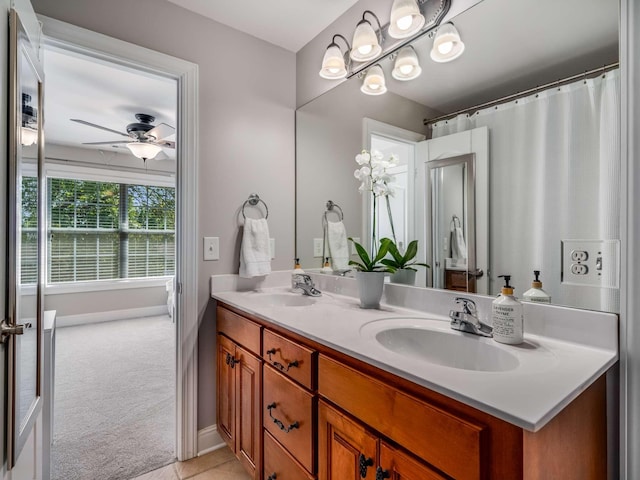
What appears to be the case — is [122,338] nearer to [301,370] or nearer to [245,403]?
[245,403]

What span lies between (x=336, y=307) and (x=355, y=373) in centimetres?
62

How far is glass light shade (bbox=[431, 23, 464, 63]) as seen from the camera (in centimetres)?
139

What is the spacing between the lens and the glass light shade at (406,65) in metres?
1.56

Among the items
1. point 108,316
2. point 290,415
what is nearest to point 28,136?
point 290,415

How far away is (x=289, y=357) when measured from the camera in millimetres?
1260

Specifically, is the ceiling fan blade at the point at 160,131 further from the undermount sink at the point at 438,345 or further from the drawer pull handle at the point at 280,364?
the undermount sink at the point at 438,345

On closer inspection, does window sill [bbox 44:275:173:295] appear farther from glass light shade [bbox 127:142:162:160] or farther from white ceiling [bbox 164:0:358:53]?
white ceiling [bbox 164:0:358:53]

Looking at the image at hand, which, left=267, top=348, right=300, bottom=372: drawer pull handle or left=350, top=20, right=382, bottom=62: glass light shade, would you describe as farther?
left=350, top=20, right=382, bottom=62: glass light shade

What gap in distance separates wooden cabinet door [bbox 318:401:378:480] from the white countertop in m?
0.22

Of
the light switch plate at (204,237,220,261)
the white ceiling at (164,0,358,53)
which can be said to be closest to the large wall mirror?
the white ceiling at (164,0,358,53)

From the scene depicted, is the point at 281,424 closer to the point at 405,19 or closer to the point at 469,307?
the point at 469,307

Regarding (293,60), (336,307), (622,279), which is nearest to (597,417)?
(622,279)

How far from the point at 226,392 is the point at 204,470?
15.9 inches

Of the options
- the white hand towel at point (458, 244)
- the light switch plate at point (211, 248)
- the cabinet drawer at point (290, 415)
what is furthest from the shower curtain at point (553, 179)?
the light switch plate at point (211, 248)
